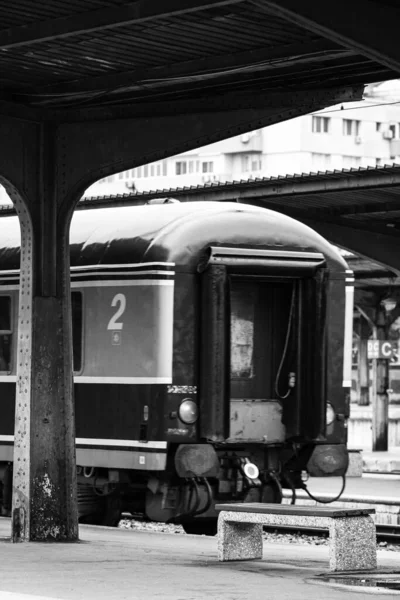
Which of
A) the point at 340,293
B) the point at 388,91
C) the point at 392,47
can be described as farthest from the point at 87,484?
the point at 388,91

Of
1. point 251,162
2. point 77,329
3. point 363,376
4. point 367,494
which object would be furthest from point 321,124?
point 77,329

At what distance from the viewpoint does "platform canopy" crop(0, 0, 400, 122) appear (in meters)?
8.65

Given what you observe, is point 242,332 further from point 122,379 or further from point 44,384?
point 44,384

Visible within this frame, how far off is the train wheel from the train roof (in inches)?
121

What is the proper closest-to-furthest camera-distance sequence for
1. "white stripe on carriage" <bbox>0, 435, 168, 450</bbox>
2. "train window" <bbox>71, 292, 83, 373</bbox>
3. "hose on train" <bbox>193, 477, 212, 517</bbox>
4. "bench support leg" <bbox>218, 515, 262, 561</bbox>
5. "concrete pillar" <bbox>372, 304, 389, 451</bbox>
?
"bench support leg" <bbox>218, 515, 262, 561</bbox>
"white stripe on carriage" <bbox>0, 435, 168, 450</bbox>
"hose on train" <bbox>193, 477, 212, 517</bbox>
"train window" <bbox>71, 292, 83, 373</bbox>
"concrete pillar" <bbox>372, 304, 389, 451</bbox>

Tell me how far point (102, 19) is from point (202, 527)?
26.8 feet

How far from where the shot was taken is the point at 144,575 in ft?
33.8

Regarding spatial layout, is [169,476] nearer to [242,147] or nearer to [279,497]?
[279,497]

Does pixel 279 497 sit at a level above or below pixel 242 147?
below

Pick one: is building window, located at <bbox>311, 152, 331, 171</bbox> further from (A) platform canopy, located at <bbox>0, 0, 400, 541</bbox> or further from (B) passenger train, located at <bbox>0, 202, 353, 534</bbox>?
(A) platform canopy, located at <bbox>0, 0, 400, 541</bbox>

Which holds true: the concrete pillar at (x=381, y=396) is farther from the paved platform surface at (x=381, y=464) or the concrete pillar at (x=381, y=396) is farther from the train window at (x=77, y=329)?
the train window at (x=77, y=329)

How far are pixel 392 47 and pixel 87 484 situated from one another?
28.0ft

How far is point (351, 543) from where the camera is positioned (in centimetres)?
1062

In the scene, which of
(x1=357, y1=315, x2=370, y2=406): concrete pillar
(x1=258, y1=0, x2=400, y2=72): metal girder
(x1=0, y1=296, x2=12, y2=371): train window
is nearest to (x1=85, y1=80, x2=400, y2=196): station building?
(x1=357, y1=315, x2=370, y2=406): concrete pillar
